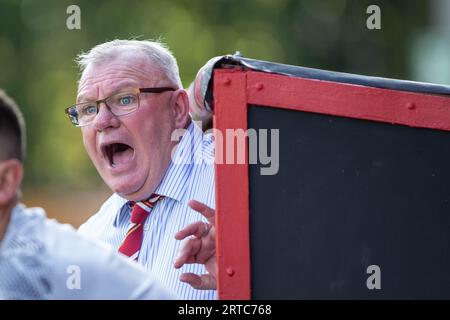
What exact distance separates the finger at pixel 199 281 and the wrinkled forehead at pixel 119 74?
1132 millimetres

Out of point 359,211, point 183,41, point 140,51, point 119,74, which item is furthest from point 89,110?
point 183,41

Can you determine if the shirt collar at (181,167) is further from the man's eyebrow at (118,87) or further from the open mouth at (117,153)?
the man's eyebrow at (118,87)


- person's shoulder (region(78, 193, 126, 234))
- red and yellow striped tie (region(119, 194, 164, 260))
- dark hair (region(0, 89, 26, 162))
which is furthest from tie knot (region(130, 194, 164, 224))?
dark hair (region(0, 89, 26, 162))

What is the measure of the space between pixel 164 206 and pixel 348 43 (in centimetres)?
1809

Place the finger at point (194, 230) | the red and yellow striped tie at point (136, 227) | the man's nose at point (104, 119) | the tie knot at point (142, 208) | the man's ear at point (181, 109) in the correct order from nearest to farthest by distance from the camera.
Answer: the finger at point (194, 230) < the red and yellow striped tie at point (136, 227) < the tie knot at point (142, 208) < the man's nose at point (104, 119) < the man's ear at point (181, 109)

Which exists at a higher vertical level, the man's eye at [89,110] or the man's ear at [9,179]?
the man's eye at [89,110]

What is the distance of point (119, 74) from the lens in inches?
196

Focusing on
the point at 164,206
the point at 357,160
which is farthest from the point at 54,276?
the point at 164,206

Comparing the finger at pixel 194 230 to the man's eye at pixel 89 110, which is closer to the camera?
the finger at pixel 194 230

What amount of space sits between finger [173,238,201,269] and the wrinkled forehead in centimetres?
109

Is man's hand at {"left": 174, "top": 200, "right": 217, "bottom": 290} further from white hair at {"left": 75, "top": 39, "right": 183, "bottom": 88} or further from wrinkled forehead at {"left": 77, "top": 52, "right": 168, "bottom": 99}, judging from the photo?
white hair at {"left": 75, "top": 39, "right": 183, "bottom": 88}

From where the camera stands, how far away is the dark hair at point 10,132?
3160 mm

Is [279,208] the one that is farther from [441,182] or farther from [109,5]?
[109,5]

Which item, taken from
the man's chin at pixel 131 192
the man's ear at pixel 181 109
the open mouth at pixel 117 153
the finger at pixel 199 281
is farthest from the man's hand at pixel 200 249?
the man's ear at pixel 181 109
